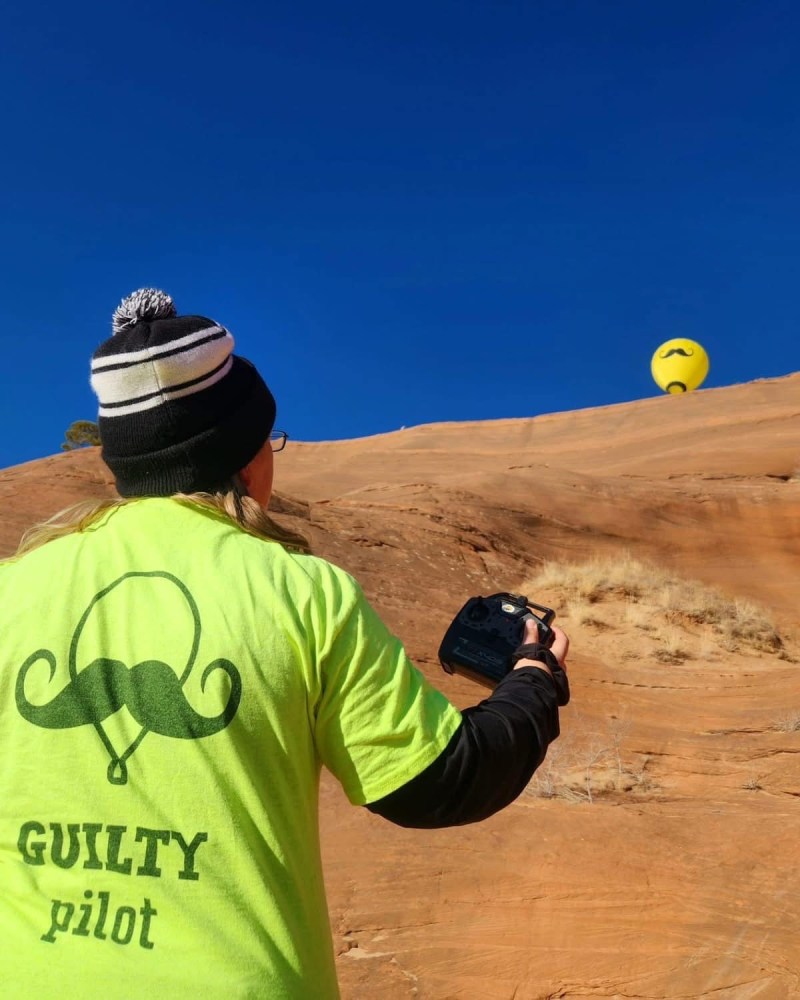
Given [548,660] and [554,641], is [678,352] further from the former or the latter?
[548,660]

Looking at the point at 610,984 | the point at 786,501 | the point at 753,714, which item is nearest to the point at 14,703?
the point at 610,984

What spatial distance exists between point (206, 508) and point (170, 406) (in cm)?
16

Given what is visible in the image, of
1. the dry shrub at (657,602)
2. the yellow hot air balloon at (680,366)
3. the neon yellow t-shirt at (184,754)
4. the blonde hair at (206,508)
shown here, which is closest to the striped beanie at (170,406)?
the blonde hair at (206,508)

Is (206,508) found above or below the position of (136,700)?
above

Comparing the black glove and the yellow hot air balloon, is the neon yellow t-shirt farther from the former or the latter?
the yellow hot air balloon

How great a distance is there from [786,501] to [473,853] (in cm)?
1630

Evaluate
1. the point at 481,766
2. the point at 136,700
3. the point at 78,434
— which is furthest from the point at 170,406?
the point at 78,434

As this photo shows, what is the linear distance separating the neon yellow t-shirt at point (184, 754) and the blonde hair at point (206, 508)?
10 cm

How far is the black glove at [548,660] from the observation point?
1.54 m

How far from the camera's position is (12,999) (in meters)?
1.09

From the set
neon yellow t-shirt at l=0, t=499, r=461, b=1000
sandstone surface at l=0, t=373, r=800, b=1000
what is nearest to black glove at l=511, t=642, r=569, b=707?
neon yellow t-shirt at l=0, t=499, r=461, b=1000

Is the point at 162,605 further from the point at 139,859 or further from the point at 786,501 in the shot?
the point at 786,501

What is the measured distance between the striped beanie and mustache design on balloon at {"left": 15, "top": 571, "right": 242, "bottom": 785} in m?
0.30

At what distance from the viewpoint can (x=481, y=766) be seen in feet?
4.36
